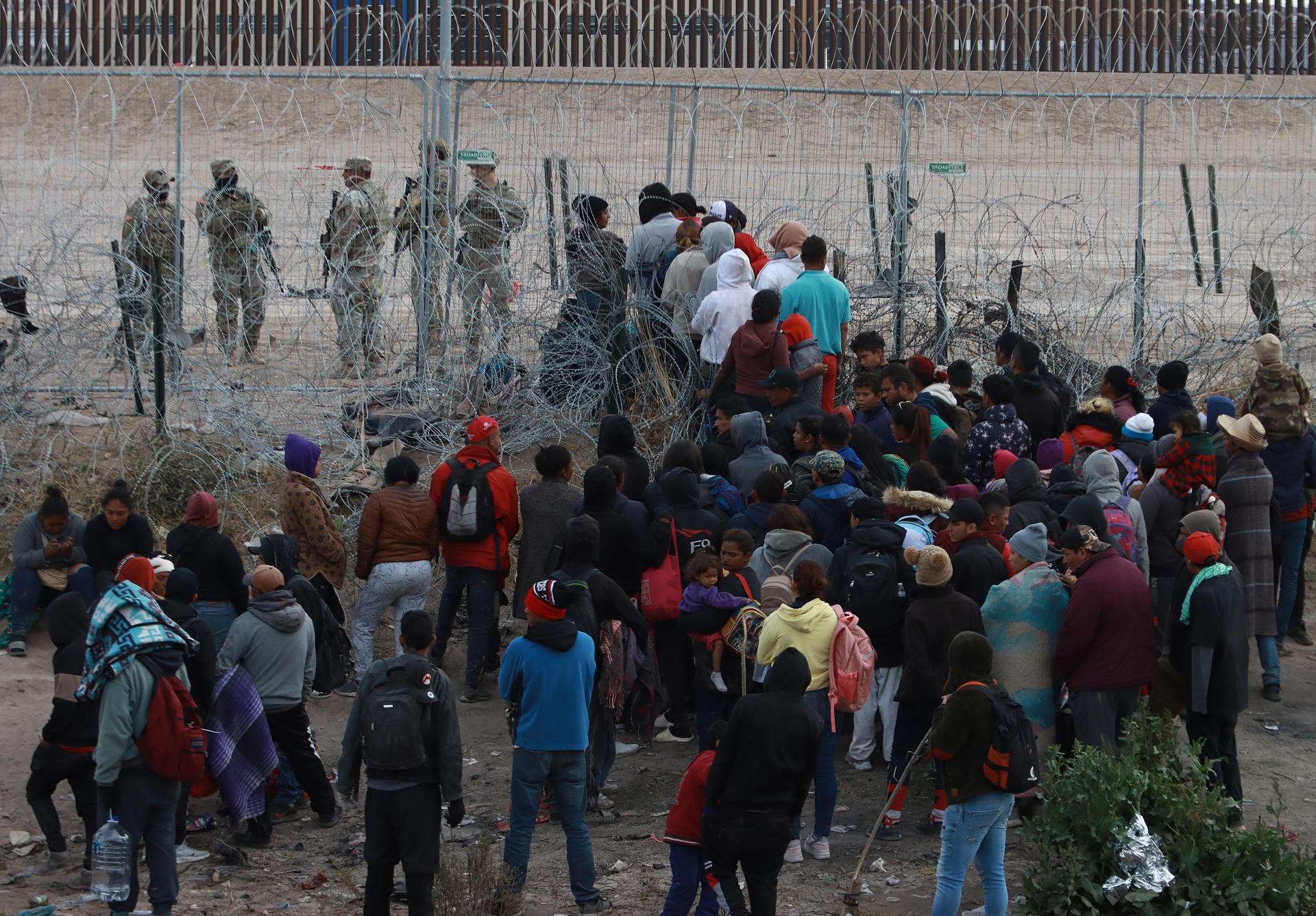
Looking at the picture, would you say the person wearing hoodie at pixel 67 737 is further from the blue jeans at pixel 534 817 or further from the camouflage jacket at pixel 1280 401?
the camouflage jacket at pixel 1280 401

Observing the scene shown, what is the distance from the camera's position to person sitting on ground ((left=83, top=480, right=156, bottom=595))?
7.84m

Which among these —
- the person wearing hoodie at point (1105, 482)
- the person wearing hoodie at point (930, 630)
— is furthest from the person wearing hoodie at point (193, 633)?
the person wearing hoodie at point (1105, 482)

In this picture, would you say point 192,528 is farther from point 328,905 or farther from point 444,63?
point 444,63

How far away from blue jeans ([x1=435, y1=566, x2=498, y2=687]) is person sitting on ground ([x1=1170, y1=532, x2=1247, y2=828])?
11.6ft

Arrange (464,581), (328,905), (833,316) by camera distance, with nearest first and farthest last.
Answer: (328,905)
(464,581)
(833,316)

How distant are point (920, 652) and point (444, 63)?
6308 mm

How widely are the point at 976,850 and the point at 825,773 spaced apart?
92 centimetres

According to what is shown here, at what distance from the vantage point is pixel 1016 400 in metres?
9.07

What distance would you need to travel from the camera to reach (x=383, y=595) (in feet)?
26.0

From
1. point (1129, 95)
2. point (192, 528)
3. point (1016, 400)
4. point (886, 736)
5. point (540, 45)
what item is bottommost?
point (886, 736)

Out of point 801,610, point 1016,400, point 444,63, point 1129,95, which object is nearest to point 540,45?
point 444,63

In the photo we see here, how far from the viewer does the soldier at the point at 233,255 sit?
10336 millimetres

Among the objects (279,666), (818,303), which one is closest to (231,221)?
(818,303)

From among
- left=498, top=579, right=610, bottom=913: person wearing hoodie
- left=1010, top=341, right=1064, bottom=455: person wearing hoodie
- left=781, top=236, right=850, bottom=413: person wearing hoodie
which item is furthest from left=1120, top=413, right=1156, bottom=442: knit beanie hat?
left=498, top=579, right=610, bottom=913: person wearing hoodie
